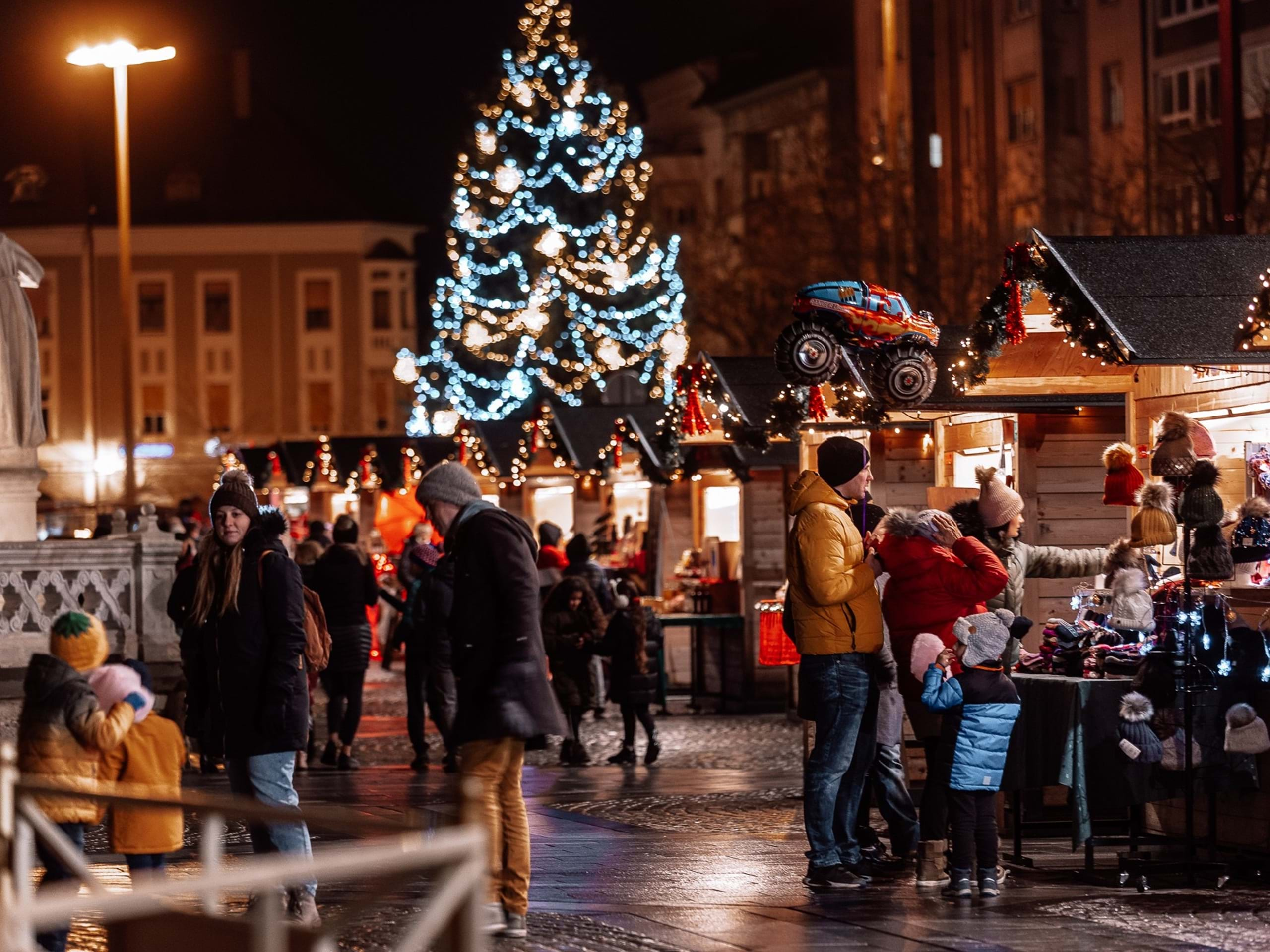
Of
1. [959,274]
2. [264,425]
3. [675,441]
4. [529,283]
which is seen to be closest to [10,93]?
[264,425]

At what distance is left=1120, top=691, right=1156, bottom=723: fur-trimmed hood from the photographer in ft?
36.7

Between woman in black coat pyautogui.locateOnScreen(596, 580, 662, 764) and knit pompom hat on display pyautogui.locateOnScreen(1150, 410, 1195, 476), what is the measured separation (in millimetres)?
6008

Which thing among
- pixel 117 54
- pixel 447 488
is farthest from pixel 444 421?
pixel 447 488

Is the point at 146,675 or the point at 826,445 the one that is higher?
the point at 826,445

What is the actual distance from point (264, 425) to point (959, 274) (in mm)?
47682

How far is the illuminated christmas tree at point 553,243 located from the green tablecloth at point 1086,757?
3677 centimetres

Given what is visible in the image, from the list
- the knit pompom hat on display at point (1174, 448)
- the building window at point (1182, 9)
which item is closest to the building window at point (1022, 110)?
the building window at point (1182, 9)

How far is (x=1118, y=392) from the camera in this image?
55.0 feet

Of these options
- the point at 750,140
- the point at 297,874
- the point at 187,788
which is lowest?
the point at 187,788

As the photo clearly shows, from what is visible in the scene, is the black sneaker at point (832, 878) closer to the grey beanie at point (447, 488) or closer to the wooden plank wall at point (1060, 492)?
the grey beanie at point (447, 488)

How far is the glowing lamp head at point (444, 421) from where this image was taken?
171ft

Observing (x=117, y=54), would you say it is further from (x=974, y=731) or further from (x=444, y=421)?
(x=974, y=731)

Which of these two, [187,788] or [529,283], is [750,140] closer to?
[529,283]

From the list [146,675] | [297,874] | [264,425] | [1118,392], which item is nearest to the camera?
[297,874]
